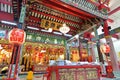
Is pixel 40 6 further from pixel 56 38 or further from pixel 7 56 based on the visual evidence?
pixel 7 56

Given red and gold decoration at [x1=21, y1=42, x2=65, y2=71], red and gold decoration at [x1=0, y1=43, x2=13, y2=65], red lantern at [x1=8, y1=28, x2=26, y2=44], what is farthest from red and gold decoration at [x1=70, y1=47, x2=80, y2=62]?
red lantern at [x1=8, y1=28, x2=26, y2=44]

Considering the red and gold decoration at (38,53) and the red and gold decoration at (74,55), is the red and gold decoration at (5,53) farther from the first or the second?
the red and gold decoration at (74,55)


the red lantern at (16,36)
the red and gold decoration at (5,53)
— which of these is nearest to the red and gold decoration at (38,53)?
the red and gold decoration at (5,53)

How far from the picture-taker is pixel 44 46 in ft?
28.4

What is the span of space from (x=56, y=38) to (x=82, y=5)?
4.75 metres

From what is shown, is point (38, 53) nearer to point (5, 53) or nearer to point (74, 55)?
point (5, 53)

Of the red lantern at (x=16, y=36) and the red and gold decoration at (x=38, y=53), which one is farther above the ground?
the red lantern at (x=16, y=36)

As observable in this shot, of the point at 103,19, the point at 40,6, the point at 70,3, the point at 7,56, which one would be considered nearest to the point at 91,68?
the point at 70,3

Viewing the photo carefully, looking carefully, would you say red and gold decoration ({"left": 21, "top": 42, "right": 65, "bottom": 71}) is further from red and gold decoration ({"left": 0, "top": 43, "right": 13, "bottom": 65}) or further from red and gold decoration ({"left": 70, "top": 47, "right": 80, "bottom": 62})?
red and gold decoration ({"left": 70, "top": 47, "right": 80, "bottom": 62})

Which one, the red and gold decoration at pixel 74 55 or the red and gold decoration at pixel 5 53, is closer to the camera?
the red and gold decoration at pixel 5 53

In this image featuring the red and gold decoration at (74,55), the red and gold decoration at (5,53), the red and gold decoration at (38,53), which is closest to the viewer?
the red and gold decoration at (5,53)

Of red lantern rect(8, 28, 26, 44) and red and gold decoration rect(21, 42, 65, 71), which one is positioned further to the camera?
red and gold decoration rect(21, 42, 65, 71)

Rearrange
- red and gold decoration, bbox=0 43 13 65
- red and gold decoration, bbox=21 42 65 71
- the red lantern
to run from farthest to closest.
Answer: red and gold decoration, bbox=21 42 65 71 → red and gold decoration, bbox=0 43 13 65 → the red lantern

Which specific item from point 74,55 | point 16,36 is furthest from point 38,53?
point 16,36
